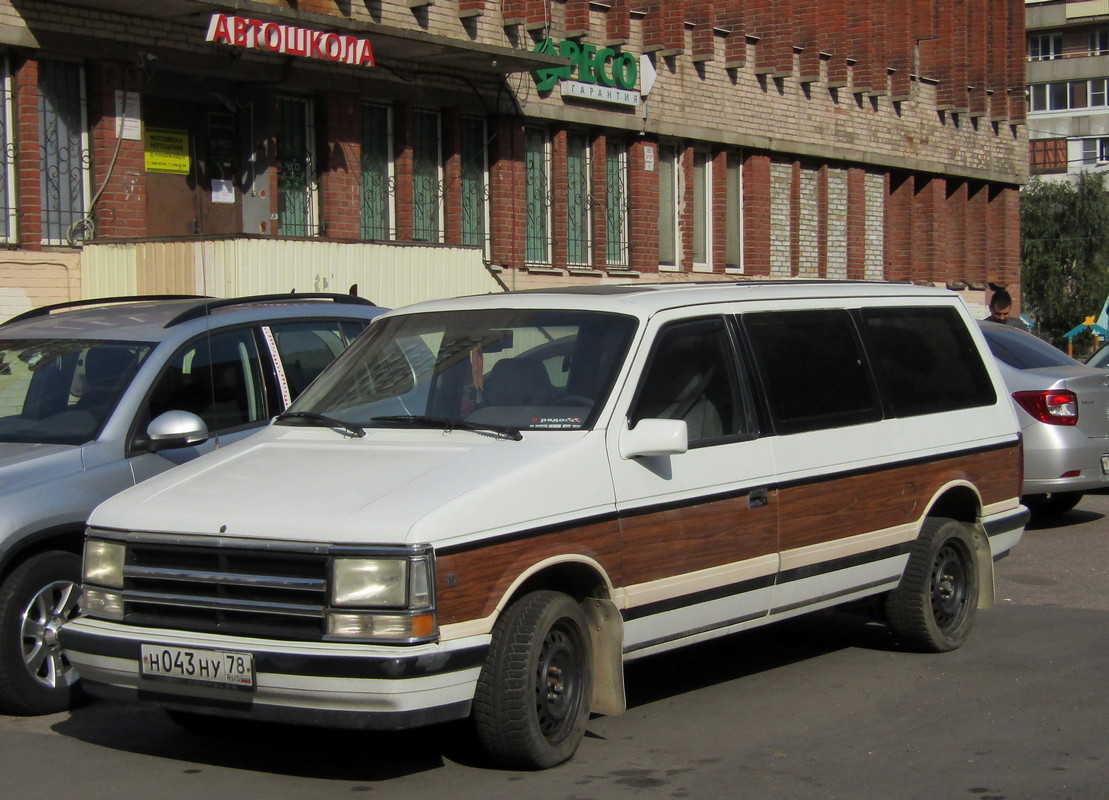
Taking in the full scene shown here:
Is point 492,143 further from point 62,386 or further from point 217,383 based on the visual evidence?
point 62,386

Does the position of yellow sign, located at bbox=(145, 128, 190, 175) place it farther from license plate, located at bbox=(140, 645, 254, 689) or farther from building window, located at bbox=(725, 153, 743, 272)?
license plate, located at bbox=(140, 645, 254, 689)

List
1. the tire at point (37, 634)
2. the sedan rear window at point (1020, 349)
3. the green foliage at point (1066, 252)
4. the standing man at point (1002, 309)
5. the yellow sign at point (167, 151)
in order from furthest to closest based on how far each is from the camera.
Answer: the green foliage at point (1066, 252)
the yellow sign at point (167, 151)
the standing man at point (1002, 309)
the sedan rear window at point (1020, 349)
the tire at point (37, 634)

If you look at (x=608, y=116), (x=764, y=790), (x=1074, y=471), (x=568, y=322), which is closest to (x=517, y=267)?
(x=608, y=116)

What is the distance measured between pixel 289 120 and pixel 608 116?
19.4 feet

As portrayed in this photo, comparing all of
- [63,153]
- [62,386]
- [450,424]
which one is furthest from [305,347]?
[63,153]

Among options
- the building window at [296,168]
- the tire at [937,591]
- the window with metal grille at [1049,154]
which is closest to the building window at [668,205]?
the building window at [296,168]

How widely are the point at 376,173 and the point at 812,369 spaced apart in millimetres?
12494

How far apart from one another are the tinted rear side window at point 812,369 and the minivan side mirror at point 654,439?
38.5 inches

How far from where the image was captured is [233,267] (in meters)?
14.7

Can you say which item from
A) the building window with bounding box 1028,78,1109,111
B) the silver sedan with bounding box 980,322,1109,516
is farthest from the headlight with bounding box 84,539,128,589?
the building window with bounding box 1028,78,1109,111

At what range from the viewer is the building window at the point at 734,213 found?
25.5 m

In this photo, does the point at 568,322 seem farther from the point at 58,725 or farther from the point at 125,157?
the point at 125,157

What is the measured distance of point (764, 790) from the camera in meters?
5.44

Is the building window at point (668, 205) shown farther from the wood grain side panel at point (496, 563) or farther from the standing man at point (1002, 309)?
the wood grain side panel at point (496, 563)
